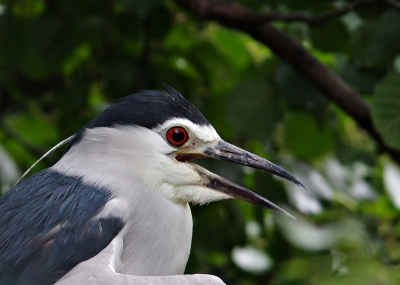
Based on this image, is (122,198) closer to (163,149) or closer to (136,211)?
(136,211)

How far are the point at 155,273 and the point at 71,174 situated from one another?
483mm

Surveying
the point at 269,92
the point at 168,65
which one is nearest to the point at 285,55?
the point at 269,92

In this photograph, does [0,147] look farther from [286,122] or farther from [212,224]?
[286,122]

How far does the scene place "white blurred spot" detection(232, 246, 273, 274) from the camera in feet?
12.1

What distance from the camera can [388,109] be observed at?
2760 mm

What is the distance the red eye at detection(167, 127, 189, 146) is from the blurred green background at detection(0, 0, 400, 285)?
88 centimetres

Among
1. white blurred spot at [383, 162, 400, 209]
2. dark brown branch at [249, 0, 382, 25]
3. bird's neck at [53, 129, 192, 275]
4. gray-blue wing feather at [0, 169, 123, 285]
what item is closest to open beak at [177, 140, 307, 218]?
bird's neck at [53, 129, 192, 275]

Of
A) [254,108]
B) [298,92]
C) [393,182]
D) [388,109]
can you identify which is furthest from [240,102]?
[393,182]

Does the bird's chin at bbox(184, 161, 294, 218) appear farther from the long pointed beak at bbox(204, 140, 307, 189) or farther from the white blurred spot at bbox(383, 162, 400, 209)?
the white blurred spot at bbox(383, 162, 400, 209)

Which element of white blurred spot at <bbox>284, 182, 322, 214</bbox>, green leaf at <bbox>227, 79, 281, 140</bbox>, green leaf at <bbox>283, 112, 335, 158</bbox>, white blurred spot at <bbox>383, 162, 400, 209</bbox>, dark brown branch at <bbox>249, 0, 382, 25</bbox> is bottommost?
white blurred spot at <bbox>383, 162, 400, 209</bbox>

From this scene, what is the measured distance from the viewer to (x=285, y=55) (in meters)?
3.35

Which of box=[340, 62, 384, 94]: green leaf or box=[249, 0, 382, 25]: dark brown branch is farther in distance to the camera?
box=[340, 62, 384, 94]: green leaf

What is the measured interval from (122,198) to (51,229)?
0.27 m

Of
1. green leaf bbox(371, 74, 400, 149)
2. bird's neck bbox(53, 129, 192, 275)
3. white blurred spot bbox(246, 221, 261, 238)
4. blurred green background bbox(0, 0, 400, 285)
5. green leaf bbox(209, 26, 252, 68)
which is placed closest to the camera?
bird's neck bbox(53, 129, 192, 275)
